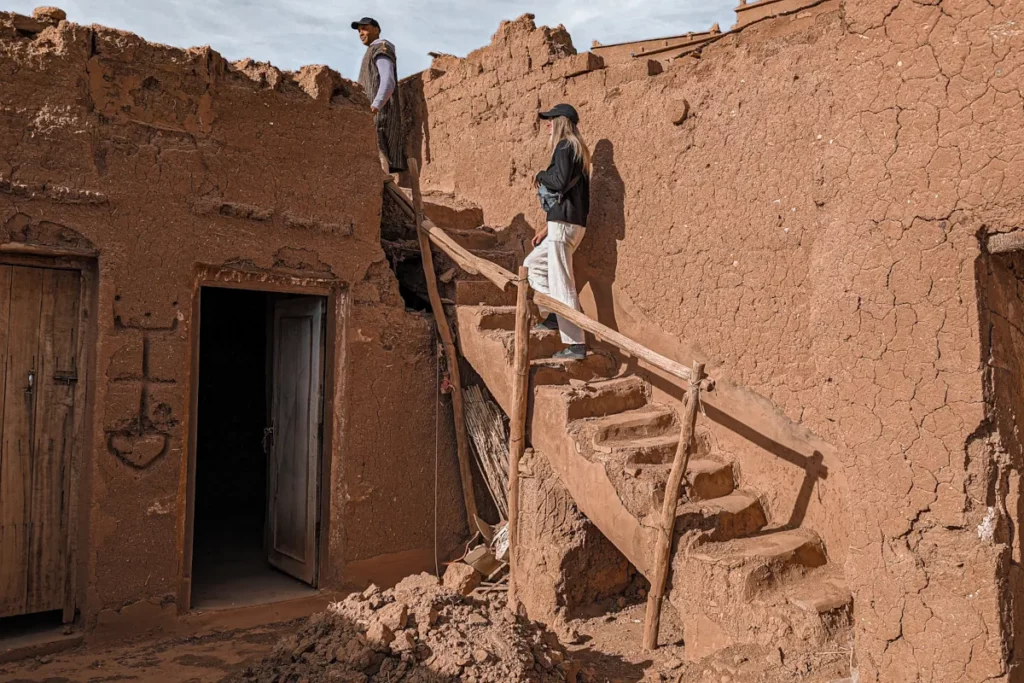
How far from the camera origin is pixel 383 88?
280 inches

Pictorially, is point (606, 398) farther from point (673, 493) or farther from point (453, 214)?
point (453, 214)

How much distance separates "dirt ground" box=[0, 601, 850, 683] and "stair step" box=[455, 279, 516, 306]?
2.33 metres

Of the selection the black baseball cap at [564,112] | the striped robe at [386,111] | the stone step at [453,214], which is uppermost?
the striped robe at [386,111]

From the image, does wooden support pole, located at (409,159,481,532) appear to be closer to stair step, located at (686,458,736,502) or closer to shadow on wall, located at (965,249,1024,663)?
stair step, located at (686,458,736,502)

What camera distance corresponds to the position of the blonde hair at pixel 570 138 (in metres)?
5.59

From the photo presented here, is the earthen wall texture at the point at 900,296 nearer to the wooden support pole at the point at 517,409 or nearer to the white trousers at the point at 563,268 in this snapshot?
the white trousers at the point at 563,268

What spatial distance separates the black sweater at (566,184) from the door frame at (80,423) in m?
2.77

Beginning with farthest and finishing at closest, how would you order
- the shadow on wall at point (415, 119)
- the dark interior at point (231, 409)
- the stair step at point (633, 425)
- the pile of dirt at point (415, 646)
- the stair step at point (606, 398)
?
1. the dark interior at point (231, 409)
2. the shadow on wall at point (415, 119)
3. the stair step at point (606, 398)
4. the stair step at point (633, 425)
5. the pile of dirt at point (415, 646)

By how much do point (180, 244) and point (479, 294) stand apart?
83.0 inches

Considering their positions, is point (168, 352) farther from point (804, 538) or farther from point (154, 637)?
point (804, 538)

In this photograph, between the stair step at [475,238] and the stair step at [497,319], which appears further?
the stair step at [475,238]

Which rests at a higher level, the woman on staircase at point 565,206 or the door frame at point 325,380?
the woman on staircase at point 565,206

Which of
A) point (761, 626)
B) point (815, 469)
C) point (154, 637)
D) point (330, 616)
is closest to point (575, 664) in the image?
point (761, 626)

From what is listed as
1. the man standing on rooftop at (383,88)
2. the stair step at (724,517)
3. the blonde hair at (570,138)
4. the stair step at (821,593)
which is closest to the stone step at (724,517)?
the stair step at (724,517)
